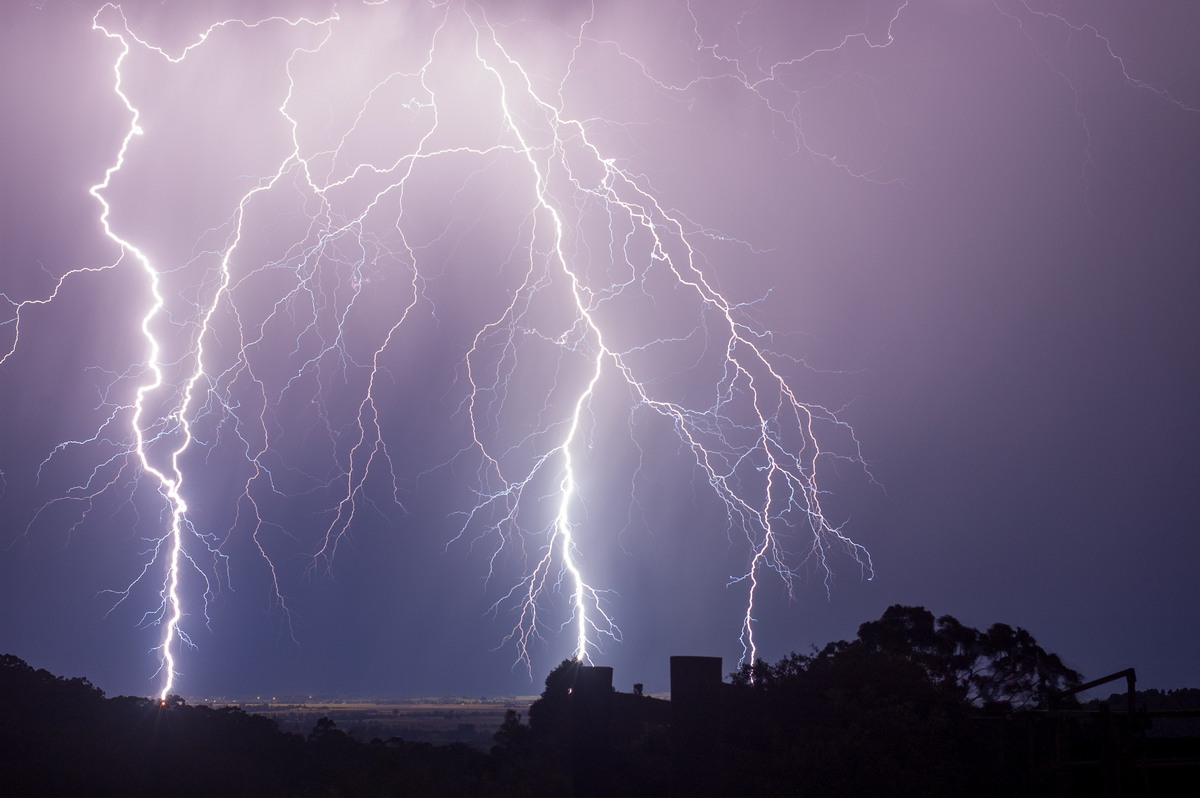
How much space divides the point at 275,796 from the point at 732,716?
6737mm

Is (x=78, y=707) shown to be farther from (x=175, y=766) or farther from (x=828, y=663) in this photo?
(x=828, y=663)

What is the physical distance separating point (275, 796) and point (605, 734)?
4.13 meters

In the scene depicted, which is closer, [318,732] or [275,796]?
[275,796]

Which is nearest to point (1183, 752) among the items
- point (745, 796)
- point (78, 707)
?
point (745, 796)

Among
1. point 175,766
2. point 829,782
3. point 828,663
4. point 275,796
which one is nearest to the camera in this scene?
point 275,796

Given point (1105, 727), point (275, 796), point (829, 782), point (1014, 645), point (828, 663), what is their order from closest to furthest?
1. point (1105, 727)
2. point (275, 796)
3. point (829, 782)
4. point (828, 663)
5. point (1014, 645)

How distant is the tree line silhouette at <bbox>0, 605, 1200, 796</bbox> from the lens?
10430 mm

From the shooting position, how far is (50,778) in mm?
11344

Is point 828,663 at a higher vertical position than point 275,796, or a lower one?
higher

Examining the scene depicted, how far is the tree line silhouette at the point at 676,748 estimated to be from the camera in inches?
411

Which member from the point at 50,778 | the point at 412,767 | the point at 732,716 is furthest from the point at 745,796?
the point at 50,778

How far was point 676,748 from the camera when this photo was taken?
1045 centimetres

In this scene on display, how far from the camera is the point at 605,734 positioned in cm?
1081

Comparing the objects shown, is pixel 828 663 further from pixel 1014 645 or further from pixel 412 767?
pixel 1014 645
